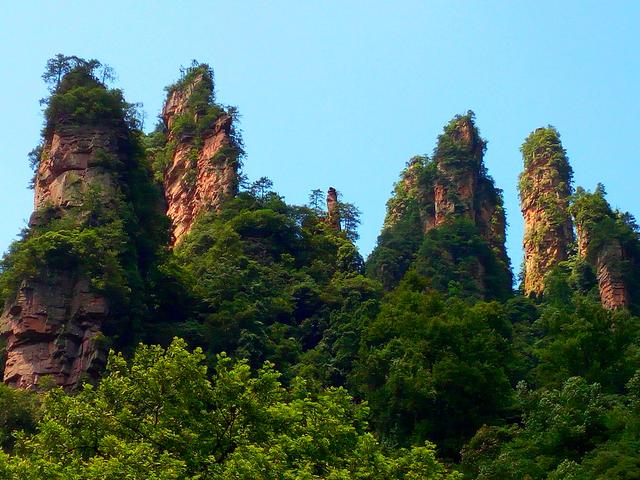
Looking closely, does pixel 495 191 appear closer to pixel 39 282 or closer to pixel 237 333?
pixel 237 333

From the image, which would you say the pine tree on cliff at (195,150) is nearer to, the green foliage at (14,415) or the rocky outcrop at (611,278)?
the rocky outcrop at (611,278)

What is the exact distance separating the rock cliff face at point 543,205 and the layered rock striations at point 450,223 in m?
3.71

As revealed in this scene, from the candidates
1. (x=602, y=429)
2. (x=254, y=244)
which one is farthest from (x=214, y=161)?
(x=602, y=429)

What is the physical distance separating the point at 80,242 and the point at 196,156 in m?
28.2

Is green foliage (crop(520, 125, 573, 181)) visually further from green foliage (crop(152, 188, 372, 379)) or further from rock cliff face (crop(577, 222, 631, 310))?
green foliage (crop(152, 188, 372, 379))

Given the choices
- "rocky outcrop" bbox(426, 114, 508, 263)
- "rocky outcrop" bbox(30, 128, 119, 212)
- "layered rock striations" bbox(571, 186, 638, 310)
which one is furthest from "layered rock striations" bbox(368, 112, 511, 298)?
"rocky outcrop" bbox(30, 128, 119, 212)

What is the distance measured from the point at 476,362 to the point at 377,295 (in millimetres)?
20676

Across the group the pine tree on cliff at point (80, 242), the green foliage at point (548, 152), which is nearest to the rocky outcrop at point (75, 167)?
the pine tree on cliff at point (80, 242)

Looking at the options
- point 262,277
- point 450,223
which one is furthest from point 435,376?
point 450,223

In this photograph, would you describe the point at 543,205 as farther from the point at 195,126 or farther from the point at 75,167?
the point at 75,167

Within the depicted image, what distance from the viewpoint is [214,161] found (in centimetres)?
7800

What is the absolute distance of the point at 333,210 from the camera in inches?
3430

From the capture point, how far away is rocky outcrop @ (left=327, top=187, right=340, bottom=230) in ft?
277

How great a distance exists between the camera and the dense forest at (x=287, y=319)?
28078mm
